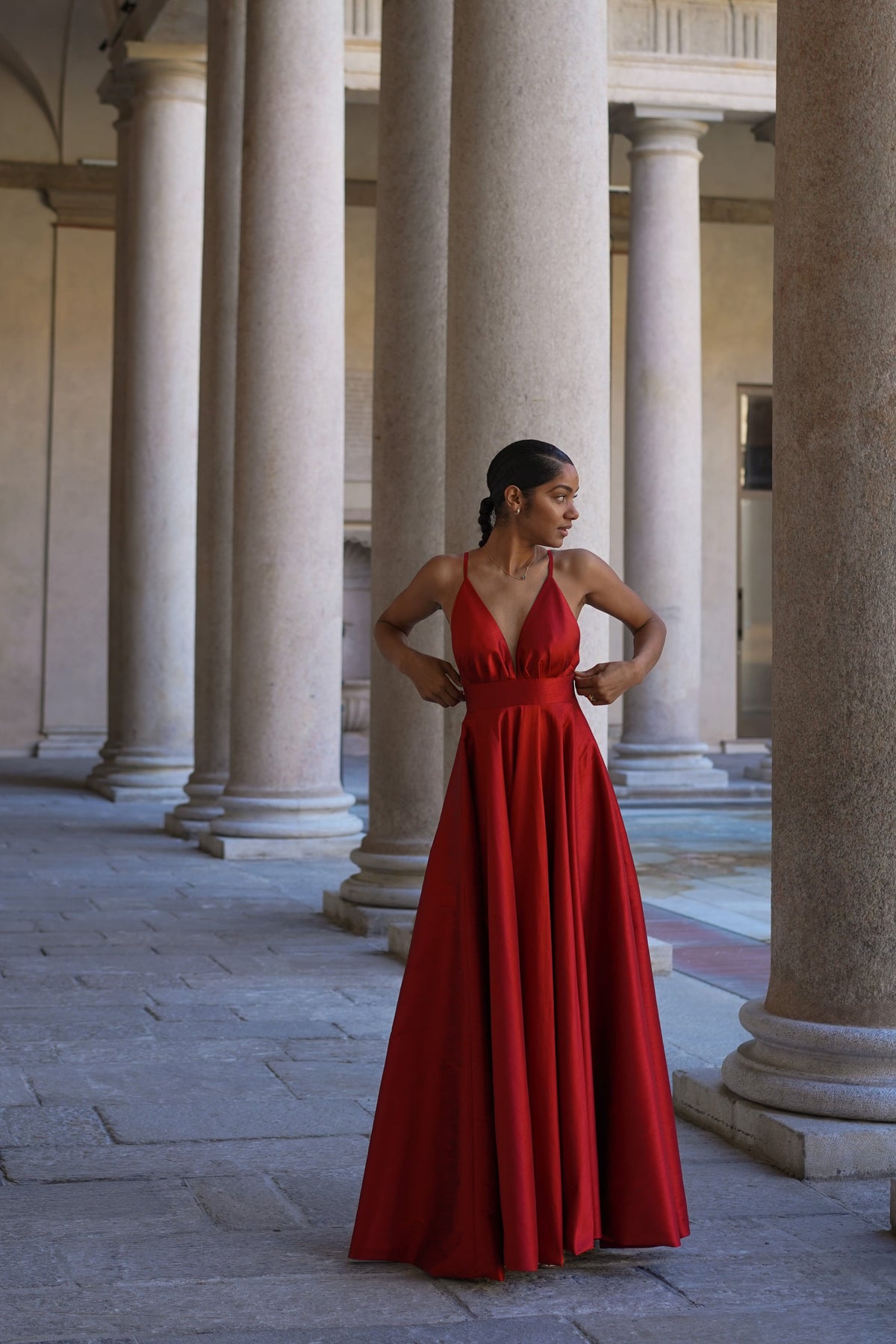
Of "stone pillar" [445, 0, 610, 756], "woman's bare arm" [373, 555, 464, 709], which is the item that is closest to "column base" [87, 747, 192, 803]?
"stone pillar" [445, 0, 610, 756]

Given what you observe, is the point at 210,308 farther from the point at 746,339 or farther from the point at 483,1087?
the point at 746,339

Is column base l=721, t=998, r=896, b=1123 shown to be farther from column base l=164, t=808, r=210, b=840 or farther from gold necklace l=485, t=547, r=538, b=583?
column base l=164, t=808, r=210, b=840

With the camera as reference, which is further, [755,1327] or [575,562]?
[575,562]

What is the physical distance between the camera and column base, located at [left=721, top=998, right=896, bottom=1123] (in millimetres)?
5016

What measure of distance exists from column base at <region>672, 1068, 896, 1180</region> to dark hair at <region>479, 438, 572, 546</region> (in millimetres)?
2030

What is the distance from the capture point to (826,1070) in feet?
16.7

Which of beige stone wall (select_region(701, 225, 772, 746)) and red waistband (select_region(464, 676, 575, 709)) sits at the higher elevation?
beige stone wall (select_region(701, 225, 772, 746))

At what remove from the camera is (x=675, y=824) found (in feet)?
53.2

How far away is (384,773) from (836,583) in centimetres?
487

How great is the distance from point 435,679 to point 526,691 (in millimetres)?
260

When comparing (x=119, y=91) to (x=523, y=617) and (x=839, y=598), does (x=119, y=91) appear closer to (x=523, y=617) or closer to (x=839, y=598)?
(x=839, y=598)

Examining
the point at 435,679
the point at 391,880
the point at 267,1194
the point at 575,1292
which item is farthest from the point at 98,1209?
the point at 391,880

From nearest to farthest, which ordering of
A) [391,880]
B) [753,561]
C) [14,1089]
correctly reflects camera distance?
[14,1089] < [391,880] < [753,561]

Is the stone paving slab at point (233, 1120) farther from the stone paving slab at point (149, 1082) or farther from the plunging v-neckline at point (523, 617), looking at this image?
the plunging v-neckline at point (523, 617)
